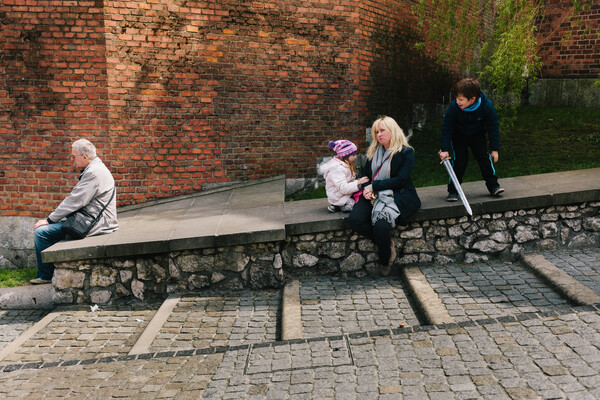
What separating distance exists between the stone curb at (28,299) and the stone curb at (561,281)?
18.8ft

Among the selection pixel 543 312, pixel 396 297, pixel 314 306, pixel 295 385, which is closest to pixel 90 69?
pixel 314 306

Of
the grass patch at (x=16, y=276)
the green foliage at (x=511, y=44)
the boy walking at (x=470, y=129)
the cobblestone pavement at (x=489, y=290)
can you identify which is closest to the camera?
the cobblestone pavement at (x=489, y=290)

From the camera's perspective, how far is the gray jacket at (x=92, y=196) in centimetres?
643

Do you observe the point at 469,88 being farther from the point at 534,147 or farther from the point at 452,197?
the point at 534,147

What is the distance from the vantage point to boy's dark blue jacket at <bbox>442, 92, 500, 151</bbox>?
247 inches

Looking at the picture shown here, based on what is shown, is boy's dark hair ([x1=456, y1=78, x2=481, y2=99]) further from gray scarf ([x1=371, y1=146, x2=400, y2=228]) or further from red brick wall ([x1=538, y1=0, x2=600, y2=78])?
red brick wall ([x1=538, y1=0, x2=600, y2=78])

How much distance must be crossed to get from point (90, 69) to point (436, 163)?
5.90 meters

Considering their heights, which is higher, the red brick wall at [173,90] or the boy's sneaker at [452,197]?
the red brick wall at [173,90]

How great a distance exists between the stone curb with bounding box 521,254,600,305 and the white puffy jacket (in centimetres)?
210

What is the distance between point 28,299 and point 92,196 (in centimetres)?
162

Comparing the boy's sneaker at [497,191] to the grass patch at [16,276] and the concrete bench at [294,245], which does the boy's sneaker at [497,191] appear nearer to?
the concrete bench at [294,245]

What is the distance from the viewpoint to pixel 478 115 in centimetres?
627

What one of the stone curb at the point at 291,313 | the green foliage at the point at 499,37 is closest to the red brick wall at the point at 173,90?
the green foliage at the point at 499,37

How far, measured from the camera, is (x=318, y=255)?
6.38 metres
